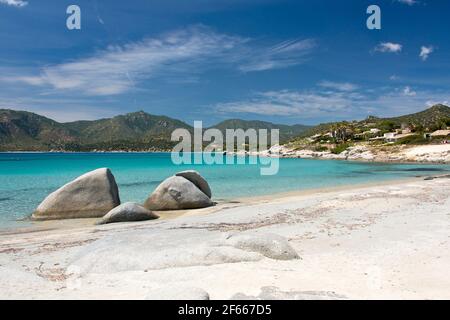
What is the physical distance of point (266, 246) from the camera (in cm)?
975

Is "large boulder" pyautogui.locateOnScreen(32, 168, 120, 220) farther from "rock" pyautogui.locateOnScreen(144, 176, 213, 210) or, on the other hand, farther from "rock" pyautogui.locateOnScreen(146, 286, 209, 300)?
"rock" pyautogui.locateOnScreen(146, 286, 209, 300)

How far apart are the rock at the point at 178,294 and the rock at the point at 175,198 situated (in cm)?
1562

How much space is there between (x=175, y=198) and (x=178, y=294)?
Result: 52.4ft

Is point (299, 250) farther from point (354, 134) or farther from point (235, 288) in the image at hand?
point (354, 134)

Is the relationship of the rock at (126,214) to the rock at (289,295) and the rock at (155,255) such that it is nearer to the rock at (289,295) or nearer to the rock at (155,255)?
the rock at (155,255)

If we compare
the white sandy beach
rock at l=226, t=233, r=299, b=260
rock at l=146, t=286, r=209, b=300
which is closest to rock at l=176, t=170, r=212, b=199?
the white sandy beach

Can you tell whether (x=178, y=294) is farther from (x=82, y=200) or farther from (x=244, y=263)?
(x=82, y=200)

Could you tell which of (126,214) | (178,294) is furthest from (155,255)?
(126,214)

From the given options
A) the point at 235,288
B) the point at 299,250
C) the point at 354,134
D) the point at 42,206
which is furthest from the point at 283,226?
the point at 354,134

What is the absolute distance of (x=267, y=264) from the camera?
894 centimetres

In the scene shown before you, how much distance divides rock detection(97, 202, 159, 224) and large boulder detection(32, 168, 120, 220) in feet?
7.94

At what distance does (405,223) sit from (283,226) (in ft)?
15.7

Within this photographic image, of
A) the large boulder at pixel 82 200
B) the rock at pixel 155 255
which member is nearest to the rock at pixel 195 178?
the large boulder at pixel 82 200

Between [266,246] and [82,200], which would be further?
[82,200]
